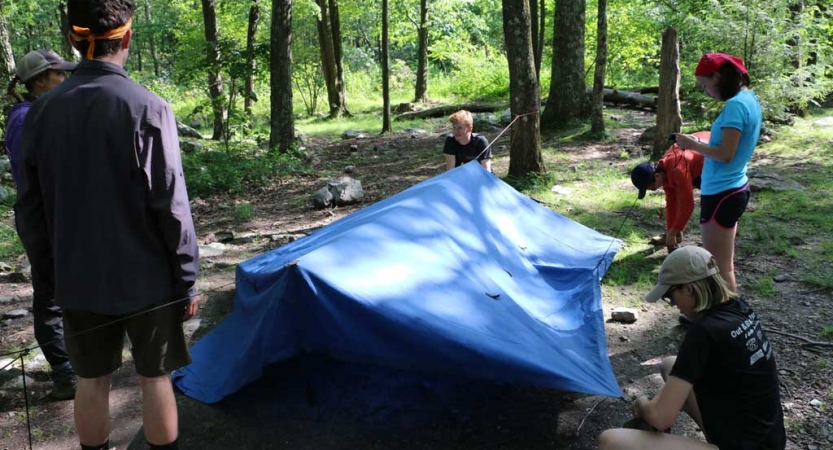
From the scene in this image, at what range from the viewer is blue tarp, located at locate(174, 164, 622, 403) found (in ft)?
8.70

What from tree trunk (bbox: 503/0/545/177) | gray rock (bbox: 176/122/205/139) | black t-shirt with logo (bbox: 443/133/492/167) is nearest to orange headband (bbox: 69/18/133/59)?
black t-shirt with logo (bbox: 443/133/492/167)

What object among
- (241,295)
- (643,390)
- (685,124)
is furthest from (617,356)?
(685,124)

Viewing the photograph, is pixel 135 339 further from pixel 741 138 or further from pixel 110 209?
pixel 741 138

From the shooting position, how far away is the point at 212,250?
19.6ft

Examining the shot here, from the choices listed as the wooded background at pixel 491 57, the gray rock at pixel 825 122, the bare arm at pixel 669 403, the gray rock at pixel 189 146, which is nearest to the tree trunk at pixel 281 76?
the wooded background at pixel 491 57

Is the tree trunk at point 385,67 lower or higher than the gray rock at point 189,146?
higher

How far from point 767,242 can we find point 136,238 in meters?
5.08

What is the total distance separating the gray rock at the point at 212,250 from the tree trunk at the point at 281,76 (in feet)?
13.3

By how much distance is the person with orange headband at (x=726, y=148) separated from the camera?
3340mm

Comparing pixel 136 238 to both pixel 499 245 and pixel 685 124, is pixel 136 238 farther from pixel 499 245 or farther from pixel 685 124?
pixel 685 124

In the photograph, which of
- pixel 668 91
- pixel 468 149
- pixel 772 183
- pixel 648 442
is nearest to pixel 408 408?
pixel 648 442

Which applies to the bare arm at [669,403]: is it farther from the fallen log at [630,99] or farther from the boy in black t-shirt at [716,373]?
the fallen log at [630,99]

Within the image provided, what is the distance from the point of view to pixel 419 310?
273 centimetres

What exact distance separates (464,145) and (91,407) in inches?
152
